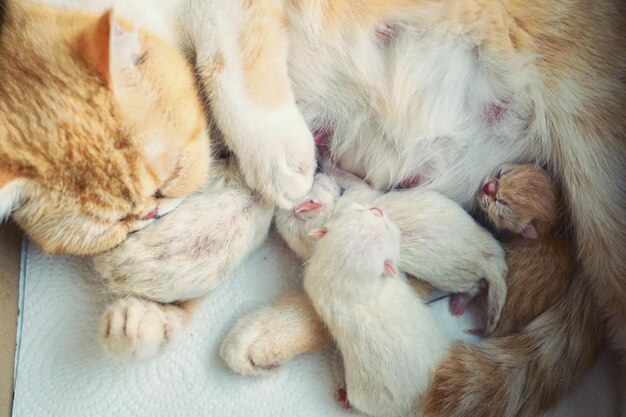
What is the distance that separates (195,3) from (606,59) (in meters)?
0.83

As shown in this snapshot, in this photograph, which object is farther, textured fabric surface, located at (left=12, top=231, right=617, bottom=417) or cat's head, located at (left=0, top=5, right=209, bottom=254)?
textured fabric surface, located at (left=12, top=231, right=617, bottom=417)

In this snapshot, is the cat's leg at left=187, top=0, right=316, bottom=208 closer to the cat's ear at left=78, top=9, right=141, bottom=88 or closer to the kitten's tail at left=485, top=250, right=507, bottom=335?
the cat's ear at left=78, top=9, right=141, bottom=88

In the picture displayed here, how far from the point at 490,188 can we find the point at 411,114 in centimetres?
23

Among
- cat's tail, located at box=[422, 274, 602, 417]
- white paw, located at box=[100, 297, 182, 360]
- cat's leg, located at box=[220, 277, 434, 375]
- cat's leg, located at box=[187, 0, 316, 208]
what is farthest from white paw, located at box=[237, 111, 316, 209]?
cat's tail, located at box=[422, 274, 602, 417]

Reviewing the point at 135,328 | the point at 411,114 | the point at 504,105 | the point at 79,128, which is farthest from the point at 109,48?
the point at 504,105

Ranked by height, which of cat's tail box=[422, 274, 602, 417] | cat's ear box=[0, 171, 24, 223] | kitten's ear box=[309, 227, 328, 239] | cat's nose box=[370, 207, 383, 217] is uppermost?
cat's ear box=[0, 171, 24, 223]

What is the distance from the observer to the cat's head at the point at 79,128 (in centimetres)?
99

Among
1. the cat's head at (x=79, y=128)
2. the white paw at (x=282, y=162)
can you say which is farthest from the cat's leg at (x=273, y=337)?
the cat's head at (x=79, y=128)

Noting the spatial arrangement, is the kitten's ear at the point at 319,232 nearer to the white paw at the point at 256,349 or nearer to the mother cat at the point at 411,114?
the mother cat at the point at 411,114

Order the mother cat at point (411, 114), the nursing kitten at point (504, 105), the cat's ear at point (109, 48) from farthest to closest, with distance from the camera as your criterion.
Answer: the nursing kitten at point (504, 105)
the mother cat at point (411, 114)
the cat's ear at point (109, 48)

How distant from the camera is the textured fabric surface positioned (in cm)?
124

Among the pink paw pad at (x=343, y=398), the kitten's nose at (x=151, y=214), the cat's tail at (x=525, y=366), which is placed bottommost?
the pink paw pad at (x=343, y=398)

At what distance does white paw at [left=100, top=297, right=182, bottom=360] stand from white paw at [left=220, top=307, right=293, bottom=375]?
135 mm

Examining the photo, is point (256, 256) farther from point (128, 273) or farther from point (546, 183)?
point (546, 183)
